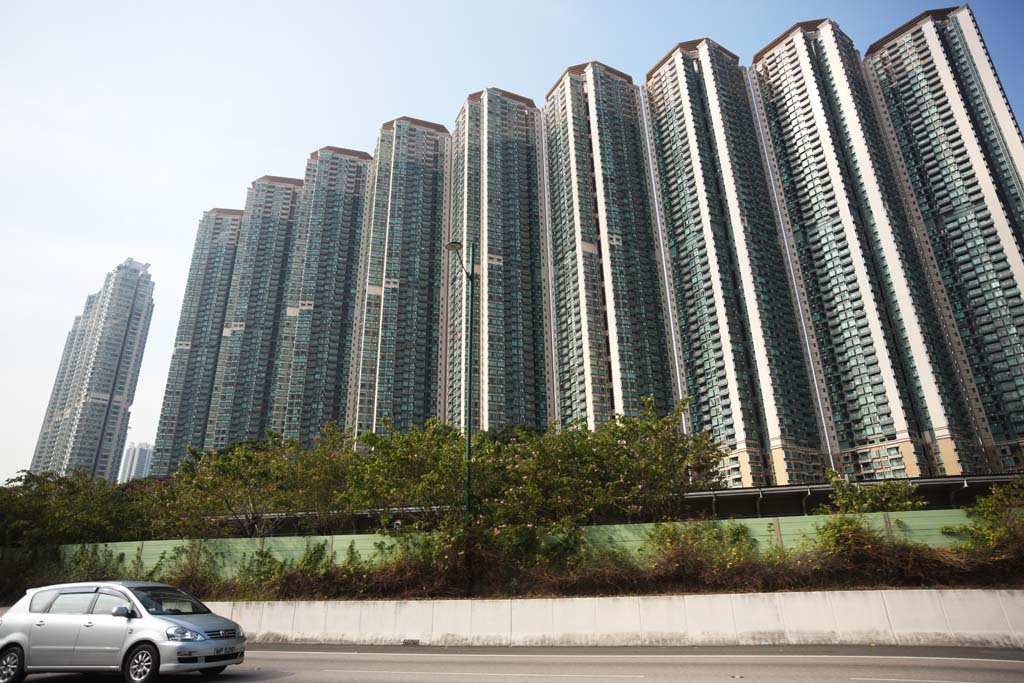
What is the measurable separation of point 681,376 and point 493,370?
127ft

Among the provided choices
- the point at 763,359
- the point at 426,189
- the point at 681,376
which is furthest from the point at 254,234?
the point at 763,359

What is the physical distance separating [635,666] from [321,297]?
116367mm

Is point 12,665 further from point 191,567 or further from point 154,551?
point 154,551

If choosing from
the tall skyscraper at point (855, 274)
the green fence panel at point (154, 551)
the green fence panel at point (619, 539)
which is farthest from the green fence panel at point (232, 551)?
the tall skyscraper at point (855, 274)

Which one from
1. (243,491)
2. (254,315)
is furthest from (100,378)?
(243,491)

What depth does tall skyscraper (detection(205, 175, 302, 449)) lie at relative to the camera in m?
110

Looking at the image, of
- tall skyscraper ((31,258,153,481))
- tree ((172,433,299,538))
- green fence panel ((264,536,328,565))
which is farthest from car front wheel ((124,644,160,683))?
tall skyscraper ((31,258,153,481))

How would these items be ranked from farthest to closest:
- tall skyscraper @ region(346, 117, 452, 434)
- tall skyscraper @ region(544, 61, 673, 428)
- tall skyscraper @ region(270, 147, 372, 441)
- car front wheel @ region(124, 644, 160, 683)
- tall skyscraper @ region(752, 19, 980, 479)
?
tall skyscraper @ region(270, 147, 372, 441) → tall skyscraper @ region(346, 117, 452, 434) → tall skyscraper @ region(544, 61, 673, 428) → tall skyscraper @ region(752, 19, 980, 479) → car front wheel @ region(124, 644, 160, 683)

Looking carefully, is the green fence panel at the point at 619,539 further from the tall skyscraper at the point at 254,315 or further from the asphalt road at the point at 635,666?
the tall skyscraper at the point at 254,315

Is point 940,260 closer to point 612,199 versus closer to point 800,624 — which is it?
point 612,199

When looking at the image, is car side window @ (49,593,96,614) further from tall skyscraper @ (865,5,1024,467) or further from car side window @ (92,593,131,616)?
tall skyscraper @ (865,5,1024,467)

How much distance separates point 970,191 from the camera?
339 ft

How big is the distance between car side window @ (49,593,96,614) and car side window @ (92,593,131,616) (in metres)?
0.18

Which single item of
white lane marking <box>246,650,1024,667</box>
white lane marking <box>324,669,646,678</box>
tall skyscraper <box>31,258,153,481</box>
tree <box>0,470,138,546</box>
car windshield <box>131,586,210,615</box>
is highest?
tall skyscraper <box>31,258,153,481</box>
